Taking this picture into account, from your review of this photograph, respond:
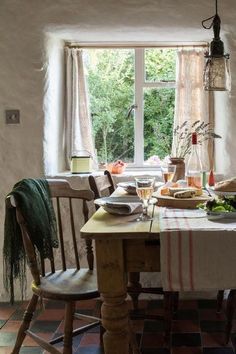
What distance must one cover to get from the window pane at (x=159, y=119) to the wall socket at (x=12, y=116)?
969 mm

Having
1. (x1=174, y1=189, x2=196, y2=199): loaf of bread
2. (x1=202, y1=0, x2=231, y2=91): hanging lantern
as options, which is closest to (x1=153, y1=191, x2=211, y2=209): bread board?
(x1=174, y1=189, x2=196, y2=199): loaf of bread

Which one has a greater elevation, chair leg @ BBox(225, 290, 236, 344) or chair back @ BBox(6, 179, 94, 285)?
chair back @ BBox(6, 179, 94, 285)

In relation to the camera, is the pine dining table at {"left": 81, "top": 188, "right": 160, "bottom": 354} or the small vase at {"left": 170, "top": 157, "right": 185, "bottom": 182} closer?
the pine dining table at {"left": 81, "top": 188, "right": 160, "bottom": 354}

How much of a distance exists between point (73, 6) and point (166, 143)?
3.88ft

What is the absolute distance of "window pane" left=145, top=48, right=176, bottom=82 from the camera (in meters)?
3.53

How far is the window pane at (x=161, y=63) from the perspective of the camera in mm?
3533

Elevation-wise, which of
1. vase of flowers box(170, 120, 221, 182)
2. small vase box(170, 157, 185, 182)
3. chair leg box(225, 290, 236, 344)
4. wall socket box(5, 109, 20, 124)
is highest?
wall socket box(5, 109, 20, 124)

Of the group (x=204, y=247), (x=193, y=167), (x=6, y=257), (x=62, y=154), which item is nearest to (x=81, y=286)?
(x=6, y=257)

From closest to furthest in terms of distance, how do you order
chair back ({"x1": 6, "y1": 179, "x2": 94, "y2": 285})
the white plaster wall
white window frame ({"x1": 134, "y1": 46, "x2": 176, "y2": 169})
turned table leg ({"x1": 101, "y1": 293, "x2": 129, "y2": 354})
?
turned table leg ({"x1": 101, "y1": 293, "x2": 129, "y2": 354}) → chair back ({"x1": 6, "y1": 179, "x2": 94, "y2": 285}) → the white plaster wall → white window frame ({"x1": 134, "y1": 46, "x2": 176, "y2": 169})

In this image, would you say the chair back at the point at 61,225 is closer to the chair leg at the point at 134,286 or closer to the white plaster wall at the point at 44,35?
the chair leg at the point at 134,286

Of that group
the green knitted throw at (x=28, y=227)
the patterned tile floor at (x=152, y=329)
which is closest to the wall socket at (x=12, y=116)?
the green knitted throw at (x=28, y=227)

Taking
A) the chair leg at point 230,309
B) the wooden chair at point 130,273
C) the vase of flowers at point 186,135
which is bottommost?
the chair leg at point 230,309

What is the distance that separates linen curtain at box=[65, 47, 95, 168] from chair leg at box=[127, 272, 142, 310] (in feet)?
3.49

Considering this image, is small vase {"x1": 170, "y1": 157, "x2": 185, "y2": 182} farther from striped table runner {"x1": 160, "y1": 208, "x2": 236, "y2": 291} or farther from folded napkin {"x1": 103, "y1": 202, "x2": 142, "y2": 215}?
striped table runner {"x1": 160, "y1": 208, "x2": 236, "y2": 291}
